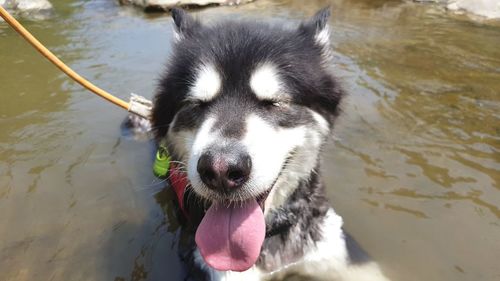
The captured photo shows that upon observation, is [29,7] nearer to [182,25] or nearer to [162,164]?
[162,164]

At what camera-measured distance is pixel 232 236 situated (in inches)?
97.4

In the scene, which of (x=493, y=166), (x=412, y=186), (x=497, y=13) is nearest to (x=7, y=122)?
(x=412, y=186)

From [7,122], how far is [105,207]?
8.55ft

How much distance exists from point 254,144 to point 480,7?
11.3 m

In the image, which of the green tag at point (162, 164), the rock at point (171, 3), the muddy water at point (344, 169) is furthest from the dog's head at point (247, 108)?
the rock at point (171, 3)

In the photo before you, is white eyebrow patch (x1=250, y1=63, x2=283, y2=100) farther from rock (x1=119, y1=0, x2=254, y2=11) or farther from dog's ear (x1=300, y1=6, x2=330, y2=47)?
rock (x1=119, y1=0, x2=254, y2=11)

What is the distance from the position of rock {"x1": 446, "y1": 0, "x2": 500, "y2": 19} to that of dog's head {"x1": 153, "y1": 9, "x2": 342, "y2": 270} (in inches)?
384

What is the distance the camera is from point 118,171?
4.67 metres

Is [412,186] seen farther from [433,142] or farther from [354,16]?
[354,16]

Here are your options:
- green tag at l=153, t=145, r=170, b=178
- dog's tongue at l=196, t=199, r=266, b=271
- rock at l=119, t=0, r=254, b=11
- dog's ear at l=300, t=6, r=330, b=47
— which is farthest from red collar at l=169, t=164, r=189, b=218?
rock at l=119, t=0, r=254, b=11

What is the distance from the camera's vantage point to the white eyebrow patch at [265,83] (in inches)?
97.6

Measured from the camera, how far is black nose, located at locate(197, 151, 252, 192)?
2.09 metres

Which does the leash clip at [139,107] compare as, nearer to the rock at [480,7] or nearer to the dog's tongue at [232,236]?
the dog's tongue at [232,236]

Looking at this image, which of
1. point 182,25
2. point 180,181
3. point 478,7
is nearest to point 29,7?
point 182,25
